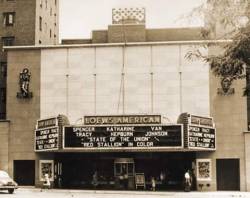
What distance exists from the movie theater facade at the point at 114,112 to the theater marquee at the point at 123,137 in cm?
13

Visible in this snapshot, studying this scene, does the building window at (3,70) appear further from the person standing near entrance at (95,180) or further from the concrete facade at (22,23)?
the person standing near entrance at (95,180)

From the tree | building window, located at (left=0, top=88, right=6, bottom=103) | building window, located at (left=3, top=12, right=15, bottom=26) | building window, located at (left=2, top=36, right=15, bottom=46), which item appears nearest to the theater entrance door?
building window, located at (left=0, top=88, right=6, bottom=103)

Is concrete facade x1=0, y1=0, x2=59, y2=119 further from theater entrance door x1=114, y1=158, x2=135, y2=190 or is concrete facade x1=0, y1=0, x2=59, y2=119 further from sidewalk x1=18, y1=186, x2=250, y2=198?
sidewalk x1=18, y1=186, x2=250, y2=198

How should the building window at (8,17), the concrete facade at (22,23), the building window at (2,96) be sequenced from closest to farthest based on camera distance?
1. the building window at (2,96)
2. the concrete facade at (22,23)
3. the building window at (8,17)

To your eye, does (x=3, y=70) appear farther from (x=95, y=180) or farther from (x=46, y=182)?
(x=95, y=180)

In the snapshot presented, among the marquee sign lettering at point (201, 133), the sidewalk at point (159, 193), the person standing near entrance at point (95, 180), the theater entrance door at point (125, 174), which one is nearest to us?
the sidewalk at point (159, 193)

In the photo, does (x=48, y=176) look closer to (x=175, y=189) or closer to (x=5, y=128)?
(x=5, y=128)

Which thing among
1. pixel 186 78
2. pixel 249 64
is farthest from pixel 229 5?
pixel 186 78

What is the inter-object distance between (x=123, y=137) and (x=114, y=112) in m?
4.56

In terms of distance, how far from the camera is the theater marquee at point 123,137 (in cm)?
4581

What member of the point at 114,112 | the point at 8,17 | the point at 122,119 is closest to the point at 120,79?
the point at 114,112

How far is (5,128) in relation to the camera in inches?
2052

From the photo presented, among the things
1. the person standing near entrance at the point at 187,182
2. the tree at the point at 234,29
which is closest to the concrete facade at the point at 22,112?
the person standing near entrance at the point at 187,182

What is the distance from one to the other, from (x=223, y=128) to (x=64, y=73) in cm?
1388
